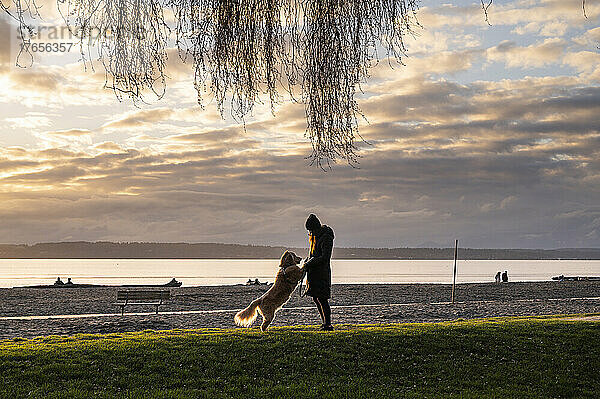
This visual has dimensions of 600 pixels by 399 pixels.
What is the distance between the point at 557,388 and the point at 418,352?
2.26 metres

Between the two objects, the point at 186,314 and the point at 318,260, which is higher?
the point at 318,260

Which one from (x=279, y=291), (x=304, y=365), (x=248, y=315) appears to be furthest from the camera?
(x=248, y=315)

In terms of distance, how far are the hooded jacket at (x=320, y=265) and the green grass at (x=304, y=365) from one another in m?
0.82

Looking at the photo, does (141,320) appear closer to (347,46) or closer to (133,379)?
(133,379)

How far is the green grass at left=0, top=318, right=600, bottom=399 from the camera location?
8.91 metres

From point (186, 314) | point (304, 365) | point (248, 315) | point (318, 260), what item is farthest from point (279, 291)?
point (186, 314)

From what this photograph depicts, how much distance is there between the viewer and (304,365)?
32.6ft

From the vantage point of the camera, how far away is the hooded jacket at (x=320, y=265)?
12.1 metres

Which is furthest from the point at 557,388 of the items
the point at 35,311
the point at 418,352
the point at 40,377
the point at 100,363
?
the point at 35,311

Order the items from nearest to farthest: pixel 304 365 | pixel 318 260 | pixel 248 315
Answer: pixel 304 365 < pixel 248 315 < pixel 318 260

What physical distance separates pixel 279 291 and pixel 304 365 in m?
2.03

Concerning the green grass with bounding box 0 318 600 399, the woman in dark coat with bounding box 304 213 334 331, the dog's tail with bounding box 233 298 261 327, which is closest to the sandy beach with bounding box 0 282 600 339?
the green grass with bounding box 0 318 600 399

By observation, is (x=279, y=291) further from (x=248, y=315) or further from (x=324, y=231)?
(x=324, y=231)

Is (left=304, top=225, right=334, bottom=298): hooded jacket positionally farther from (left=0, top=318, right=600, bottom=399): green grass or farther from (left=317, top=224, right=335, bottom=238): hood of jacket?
(left=0, top=318, right=600, bottom=399): green grass
